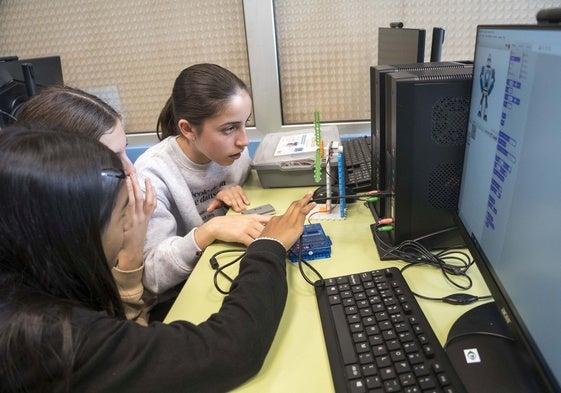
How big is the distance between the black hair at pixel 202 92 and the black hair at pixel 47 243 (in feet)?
1.89

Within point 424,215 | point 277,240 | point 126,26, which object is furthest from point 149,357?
point 126,26

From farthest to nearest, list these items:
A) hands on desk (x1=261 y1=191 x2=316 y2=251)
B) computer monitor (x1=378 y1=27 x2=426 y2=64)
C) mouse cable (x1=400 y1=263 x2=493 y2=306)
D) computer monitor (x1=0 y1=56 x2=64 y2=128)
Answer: computer monitor (x1=0 y1=56 x2=64 y2=128)
computer monitor (x1=378 y1=27 x2=426 y2=64)
hands on desk (x1=261 y1=191 x2=316 y2=251)
mouse cable (x1=400 y1=263 x2=493 y2=306)

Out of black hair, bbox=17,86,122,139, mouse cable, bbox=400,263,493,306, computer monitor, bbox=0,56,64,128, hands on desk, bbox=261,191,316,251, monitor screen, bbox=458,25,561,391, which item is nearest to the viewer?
monitor screen, bbox=458,25,561,391

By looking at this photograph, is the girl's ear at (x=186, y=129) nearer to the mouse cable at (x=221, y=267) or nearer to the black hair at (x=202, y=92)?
the black hair at (x=202, y=92)

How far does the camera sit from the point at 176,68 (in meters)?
1.81

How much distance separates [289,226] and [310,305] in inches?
7.3

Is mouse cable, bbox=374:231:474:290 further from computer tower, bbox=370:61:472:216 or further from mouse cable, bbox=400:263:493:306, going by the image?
computer tower, bbox=370:61:472:216

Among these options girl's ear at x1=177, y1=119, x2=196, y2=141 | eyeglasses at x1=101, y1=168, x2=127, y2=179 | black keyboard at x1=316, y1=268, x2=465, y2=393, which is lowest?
black keyboard at x1=316, y1=268, x2=465, y2=393

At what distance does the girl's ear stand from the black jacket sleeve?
2.22ft

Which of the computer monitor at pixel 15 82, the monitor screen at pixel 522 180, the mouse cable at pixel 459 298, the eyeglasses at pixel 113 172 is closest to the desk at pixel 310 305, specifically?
the mouse cable at pixel 459 298

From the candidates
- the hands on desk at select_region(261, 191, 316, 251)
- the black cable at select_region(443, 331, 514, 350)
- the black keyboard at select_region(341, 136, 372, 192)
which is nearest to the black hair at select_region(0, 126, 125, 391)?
the hands on desk at select_region(261, 191, 316, 251)

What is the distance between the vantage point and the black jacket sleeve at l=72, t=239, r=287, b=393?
500 millimetres

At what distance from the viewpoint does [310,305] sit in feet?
2.32

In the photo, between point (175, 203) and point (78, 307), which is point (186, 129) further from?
point (78, 307)
